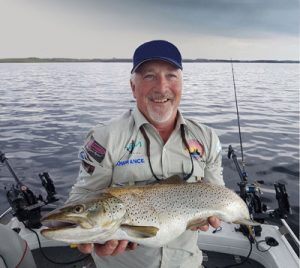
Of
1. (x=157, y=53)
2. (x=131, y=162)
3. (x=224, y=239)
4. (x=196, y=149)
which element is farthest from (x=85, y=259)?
(x=157, y=53)

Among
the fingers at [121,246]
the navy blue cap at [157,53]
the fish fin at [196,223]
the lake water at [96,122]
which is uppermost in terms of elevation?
the navy blue cap at [157,53]

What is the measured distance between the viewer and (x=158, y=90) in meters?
3.19

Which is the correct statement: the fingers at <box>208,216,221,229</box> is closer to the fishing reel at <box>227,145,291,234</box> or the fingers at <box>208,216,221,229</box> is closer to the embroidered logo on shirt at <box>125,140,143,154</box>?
the embroidered logo on shirt at <box>125,140,143,154</box>

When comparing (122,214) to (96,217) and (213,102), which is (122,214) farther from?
(213,102)

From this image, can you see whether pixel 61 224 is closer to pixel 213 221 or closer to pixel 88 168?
pixel 88 168

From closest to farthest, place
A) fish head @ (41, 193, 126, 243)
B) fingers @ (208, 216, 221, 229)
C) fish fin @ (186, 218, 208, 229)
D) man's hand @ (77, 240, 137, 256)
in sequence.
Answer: fish head @ (41, 193, 126, 243) < man's hand @ (77, 240, 137, 256) < fish fin @ (186, 218, 208, 229) < fingers @ (208, 216, 221, 229)

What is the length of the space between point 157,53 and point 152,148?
90cm

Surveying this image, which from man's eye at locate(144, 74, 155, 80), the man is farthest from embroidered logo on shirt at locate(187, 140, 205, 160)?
man's eye at locate(144, 74, 155, 80)

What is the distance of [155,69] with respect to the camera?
10.7 feet

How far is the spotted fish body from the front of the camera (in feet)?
8.23

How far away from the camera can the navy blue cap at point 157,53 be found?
10.5ft

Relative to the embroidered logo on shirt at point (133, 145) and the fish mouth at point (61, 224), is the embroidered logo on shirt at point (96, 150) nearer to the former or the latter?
the embroidered logo on shirt at point (133, 145)

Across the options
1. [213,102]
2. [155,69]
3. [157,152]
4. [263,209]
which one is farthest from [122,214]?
[213,102]

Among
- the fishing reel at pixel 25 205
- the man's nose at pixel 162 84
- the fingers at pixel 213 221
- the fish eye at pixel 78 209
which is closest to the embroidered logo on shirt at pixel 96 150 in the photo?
the fish eye at pixel 78 209
